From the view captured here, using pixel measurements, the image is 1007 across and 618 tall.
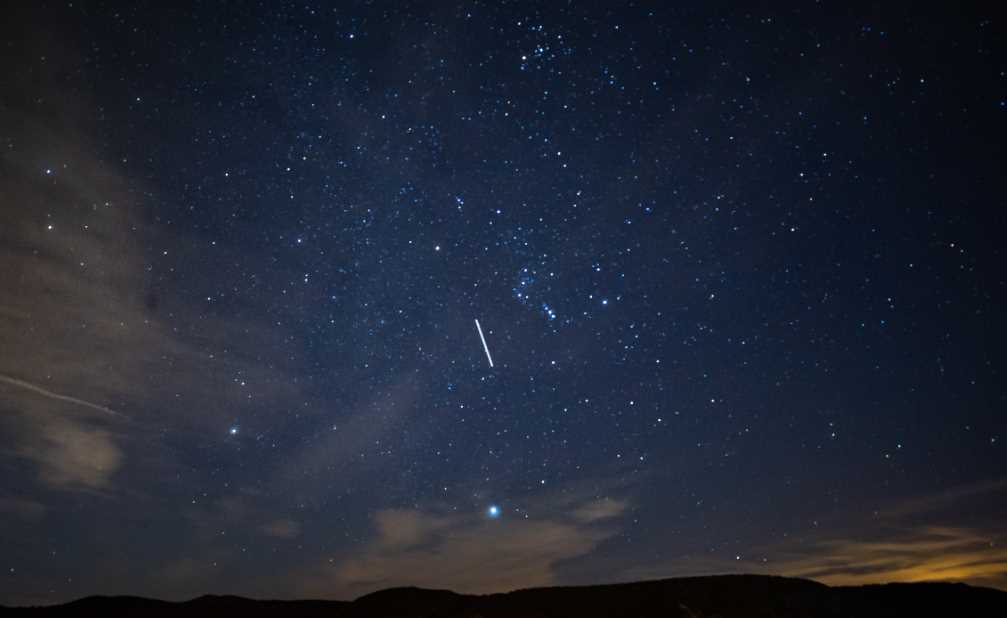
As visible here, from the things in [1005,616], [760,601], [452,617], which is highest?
[452,617]

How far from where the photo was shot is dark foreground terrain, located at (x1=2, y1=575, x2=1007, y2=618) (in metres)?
17.8

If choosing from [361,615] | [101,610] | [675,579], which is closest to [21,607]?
[101,610]

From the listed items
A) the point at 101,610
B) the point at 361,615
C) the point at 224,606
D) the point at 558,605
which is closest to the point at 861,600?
the point at 558,605

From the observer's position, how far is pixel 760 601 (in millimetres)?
18031

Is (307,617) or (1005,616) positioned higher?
(307,617)

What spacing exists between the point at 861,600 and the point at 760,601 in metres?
3.15

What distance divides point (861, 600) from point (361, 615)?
14.2m

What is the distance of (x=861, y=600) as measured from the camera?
61.1ft

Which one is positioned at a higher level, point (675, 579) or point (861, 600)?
point (675, 579)

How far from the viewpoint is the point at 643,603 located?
18.3 metres

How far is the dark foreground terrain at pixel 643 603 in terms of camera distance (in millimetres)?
17828

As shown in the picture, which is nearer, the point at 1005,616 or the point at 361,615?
the point at 1005,616

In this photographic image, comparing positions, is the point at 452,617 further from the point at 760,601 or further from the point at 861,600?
the point at 861,600

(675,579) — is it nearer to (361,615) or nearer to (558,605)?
(558,605)
